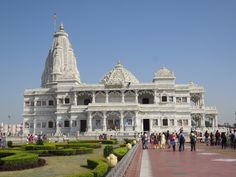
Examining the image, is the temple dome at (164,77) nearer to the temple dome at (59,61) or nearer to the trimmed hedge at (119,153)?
the temple dome at (59,61)

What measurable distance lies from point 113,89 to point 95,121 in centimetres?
801

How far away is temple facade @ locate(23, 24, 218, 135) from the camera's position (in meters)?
71.1

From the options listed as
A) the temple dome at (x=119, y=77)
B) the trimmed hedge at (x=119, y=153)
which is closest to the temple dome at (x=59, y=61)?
the temple dome at (x=119, y=77)

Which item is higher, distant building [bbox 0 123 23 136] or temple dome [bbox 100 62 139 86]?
temple dome [bbox 100 62 139 86]

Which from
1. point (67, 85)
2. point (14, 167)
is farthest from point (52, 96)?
point (14, 167)

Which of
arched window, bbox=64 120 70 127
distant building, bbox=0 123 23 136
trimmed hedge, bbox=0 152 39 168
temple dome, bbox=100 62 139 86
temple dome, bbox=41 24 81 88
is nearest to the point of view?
A: trimmed hedge, bbox=0 152 39 168

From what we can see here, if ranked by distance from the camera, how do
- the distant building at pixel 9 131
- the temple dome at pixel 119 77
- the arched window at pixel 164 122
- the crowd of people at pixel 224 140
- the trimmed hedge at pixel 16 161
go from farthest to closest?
the distant building at pixel 9 131, the temple dome at pixel 119 77, the arched window at pixel 164 122, the crowd of people at pixel 224 140, the trimmed hedge at pixel 16 161

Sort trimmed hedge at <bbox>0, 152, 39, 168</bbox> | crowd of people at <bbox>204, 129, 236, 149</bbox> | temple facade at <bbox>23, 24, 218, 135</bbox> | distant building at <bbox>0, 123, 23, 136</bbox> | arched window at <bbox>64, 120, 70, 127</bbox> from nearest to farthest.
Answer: trimmed hedge at <bbox>0, 152, 39, 168</bbox>
crowd of people at <bbox>204, 129, 236, 149</bbox>
temple facade at <bbox>23, 24, 218, 135</bbox>
arched window at <bbox>64, 120, 70, 127</bbox>
distant building at <bbox>0, 123, 23, 136</bbox>

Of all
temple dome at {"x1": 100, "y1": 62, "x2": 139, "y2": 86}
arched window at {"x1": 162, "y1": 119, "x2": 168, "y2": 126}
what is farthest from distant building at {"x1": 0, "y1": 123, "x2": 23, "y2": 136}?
arched window at {"x1": 162, "y1": 119, "x2": 168, "y2": 126}

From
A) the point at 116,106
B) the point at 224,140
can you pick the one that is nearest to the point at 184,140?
the point at 224,140

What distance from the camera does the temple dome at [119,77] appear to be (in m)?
78.0

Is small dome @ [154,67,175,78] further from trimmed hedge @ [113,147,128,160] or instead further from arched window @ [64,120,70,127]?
trimmed hedge @ [113,147,128,160]

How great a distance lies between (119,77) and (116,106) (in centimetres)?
1289

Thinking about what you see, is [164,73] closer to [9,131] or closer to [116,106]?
[116,106]
